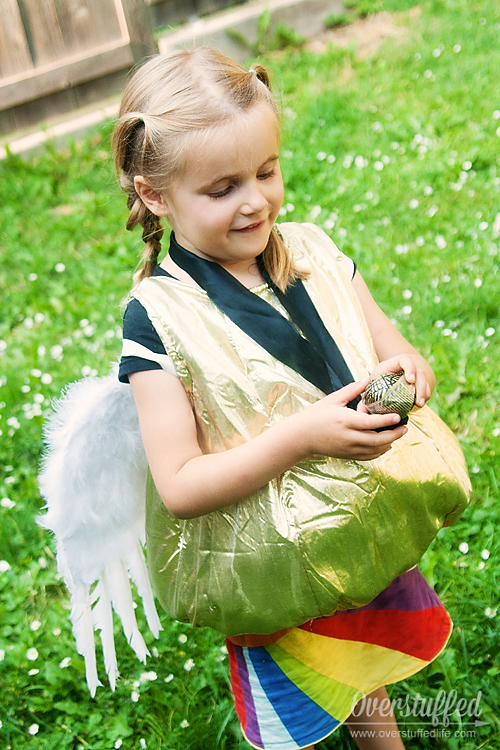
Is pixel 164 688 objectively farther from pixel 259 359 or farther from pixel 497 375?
pixel 497 375

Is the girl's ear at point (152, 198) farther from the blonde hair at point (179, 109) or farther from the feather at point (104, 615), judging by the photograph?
the feather at point (104, 615)

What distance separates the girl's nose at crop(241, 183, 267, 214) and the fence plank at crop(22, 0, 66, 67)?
4.96 m

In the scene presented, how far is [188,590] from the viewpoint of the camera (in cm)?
155

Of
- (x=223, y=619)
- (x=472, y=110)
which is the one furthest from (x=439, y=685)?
(x=472, y=110)

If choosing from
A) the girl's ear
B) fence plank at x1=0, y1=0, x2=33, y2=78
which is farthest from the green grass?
the girl's ear

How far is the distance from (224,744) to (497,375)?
5.93 ft

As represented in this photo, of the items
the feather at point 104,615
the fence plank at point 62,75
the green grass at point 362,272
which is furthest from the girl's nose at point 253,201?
the fence plank at point 62,75

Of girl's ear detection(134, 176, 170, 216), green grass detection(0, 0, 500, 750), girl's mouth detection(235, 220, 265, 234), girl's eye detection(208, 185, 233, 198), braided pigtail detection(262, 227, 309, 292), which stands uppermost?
girl's eye detection(208, 185, 233, 198)

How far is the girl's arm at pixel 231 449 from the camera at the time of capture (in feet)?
4.43

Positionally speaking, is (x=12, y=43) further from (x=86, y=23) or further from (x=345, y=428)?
(x=345, y=428)

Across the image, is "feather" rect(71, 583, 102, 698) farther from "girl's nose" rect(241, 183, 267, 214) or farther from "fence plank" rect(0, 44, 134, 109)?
"fence plank" rect(0, 44, 134, 109)

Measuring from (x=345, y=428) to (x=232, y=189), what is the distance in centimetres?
54

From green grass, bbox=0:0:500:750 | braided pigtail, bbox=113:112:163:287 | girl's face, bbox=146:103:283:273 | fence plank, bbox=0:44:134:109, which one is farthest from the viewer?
fence plank, bbox=0:44:134:109

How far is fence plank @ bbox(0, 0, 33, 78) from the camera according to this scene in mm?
5469
